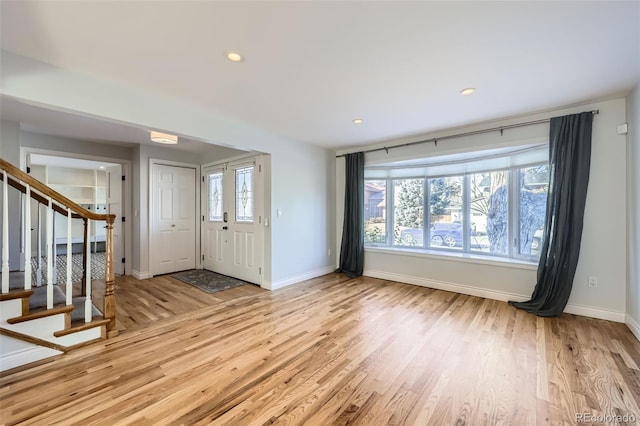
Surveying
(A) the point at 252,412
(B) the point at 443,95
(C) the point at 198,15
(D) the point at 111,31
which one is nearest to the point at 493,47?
(B) the point at 443,95

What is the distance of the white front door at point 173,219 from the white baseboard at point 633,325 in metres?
6.22

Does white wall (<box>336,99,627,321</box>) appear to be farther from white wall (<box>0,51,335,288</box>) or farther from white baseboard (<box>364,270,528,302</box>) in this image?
white wall (<box>0,51,335,288</box>)

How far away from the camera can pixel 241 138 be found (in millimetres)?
3520

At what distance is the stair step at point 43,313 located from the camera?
6.57ft

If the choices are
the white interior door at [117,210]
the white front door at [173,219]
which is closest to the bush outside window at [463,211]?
the white front door at [173,219]

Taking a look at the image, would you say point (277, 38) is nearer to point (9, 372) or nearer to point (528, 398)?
point (528, 398)

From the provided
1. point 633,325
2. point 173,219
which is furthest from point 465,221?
point 173,219

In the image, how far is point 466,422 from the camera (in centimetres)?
149

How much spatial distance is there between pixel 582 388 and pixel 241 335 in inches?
104

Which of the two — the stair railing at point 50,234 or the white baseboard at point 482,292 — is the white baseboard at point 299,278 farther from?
the stair railing at point 50,234

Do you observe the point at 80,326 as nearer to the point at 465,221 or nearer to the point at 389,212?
the point at 389,212

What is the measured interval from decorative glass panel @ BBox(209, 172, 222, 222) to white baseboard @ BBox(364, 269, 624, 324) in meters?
3.04

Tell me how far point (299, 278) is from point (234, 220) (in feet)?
5.07

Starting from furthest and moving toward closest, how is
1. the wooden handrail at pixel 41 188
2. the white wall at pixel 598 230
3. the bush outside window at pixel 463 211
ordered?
the bush outside window at pixel 463 211 → the white wall at pixel 598 230 → the wooden handrail at pixel 41 188
